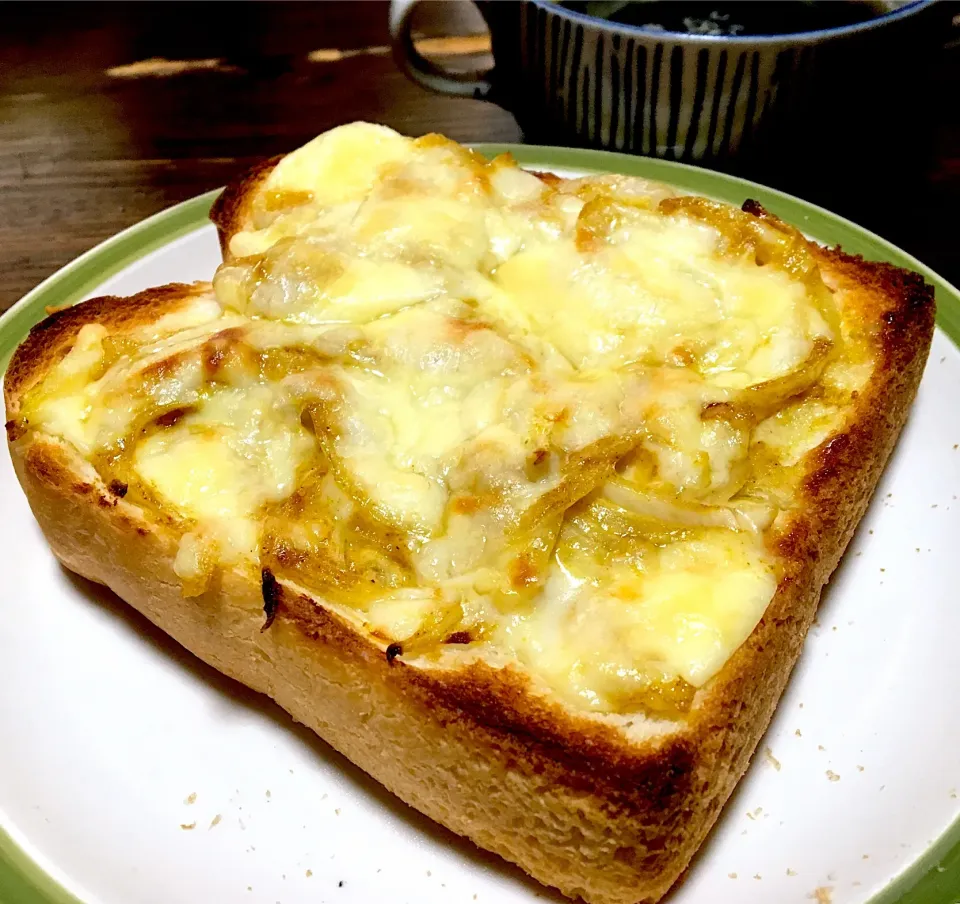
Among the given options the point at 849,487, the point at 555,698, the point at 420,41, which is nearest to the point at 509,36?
the point at 420,41

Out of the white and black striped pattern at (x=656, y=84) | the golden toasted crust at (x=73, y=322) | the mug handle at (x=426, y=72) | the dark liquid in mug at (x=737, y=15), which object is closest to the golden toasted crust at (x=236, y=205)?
the golden toasted crust at (x=73, y=322)

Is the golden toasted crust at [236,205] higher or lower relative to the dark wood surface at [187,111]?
higher

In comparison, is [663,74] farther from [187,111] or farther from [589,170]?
[187,111]

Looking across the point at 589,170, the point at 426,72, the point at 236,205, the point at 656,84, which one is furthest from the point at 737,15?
the point at 236,205

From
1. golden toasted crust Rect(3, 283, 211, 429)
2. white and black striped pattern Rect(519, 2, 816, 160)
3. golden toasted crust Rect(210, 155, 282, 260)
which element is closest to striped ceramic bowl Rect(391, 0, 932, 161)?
white and black striped pattern Rect(519, 2, 816, 160)

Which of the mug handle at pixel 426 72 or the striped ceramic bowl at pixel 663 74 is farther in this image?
the mug handle at pixel 426 72

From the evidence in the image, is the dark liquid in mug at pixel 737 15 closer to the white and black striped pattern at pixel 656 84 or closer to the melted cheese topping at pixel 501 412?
the white and black striped pattern at pixel 656 84
